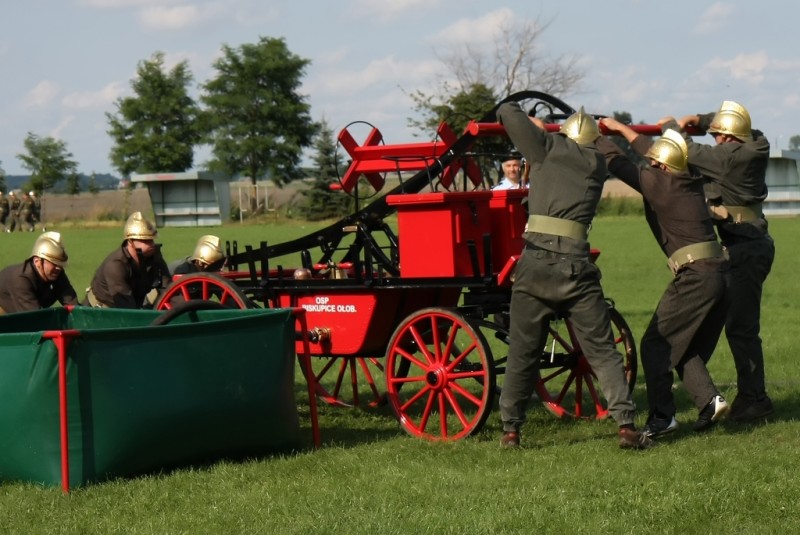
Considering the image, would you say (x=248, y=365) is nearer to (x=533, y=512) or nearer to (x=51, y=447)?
(x=51, y=447)

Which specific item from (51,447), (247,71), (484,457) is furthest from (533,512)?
(247,71)

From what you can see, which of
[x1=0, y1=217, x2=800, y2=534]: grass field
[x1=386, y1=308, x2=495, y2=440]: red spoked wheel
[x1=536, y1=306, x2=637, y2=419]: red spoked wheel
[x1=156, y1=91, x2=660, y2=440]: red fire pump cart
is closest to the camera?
[x1=0, y1=217, x2=800, y2=534]: grass field

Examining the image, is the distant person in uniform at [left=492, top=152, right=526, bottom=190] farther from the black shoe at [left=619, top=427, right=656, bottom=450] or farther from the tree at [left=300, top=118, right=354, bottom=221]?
the tree at [left=300, top=118, right=354, bottom=221]

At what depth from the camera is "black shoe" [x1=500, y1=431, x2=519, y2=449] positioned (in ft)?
26.4

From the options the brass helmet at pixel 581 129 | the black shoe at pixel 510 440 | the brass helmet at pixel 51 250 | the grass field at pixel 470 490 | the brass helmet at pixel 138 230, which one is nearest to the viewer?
the grass field at pixel 470 490

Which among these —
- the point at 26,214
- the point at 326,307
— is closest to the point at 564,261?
the point at 326,307

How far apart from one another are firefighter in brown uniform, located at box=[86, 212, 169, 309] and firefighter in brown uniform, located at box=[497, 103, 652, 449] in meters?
3.53

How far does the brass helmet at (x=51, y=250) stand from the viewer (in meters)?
9.67

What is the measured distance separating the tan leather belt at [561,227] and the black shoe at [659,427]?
1.42 m

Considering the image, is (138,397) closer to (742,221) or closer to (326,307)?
(326,307)

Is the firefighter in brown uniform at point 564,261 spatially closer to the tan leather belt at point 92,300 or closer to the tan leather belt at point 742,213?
the tan leather belt at point 742,213

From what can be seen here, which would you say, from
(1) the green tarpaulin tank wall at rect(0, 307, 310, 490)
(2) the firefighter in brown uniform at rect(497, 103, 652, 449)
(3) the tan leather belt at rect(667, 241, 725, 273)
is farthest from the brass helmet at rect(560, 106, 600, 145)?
(1) the green tarpaulin tank wall at rect(0, 307, 310, 490)

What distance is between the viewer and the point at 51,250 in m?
9.68

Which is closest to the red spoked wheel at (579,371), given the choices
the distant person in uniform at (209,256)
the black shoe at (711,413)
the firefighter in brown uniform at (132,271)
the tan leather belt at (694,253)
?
the black shoe at (711,413)
